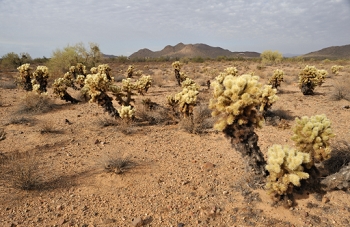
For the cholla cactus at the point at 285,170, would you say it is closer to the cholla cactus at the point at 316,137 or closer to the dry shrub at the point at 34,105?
the cholla cactus at the point at 316,137

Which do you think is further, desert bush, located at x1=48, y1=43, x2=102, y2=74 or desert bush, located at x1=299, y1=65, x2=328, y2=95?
desert bush, located at x1=48, y1=43, x2=102, y2=74

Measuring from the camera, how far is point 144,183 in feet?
14.7

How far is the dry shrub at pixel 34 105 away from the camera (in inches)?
375

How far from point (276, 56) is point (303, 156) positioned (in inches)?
1424

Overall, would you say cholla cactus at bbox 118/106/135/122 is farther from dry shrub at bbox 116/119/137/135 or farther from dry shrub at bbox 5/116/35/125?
dry shrub at bbox 5/116/35/125

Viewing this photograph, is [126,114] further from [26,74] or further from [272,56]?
[272,56]

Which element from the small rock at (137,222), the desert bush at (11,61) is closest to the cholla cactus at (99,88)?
the small rock at (137,222)

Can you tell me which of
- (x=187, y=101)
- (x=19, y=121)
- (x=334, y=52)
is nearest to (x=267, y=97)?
(x=187, y=101)

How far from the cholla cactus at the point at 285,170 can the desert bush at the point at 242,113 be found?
16.9 inches

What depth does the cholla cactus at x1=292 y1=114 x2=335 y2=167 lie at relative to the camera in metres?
3.96

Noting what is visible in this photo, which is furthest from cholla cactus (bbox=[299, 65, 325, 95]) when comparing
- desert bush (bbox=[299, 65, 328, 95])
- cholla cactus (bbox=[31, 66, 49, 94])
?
cholla cactus (bbox=[31, 66, 49, 94])

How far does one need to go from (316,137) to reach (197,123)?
371cm

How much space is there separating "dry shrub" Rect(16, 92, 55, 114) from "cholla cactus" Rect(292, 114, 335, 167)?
30.9ft

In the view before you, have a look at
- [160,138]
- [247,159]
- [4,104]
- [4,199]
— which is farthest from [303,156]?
[4,104]
